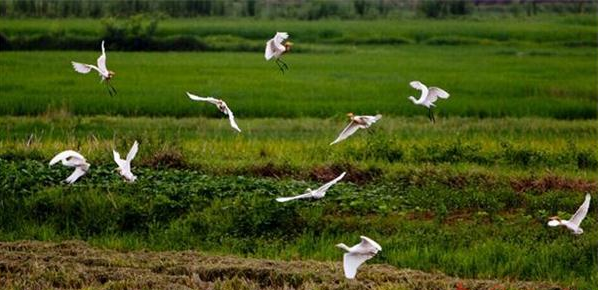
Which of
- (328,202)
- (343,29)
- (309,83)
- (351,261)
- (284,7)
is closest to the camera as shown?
(351,261)

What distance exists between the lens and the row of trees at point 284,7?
29016 millimetres

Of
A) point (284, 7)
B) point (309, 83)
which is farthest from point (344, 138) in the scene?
point (284, 7)

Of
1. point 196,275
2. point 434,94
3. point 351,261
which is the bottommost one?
point 196,275

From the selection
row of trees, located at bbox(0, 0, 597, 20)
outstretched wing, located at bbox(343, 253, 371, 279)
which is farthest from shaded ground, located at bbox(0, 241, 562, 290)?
row of trees, located at bbox(0, 0, 597, 20)

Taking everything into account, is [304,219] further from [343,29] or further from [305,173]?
[343,29]

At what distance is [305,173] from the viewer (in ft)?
31.9

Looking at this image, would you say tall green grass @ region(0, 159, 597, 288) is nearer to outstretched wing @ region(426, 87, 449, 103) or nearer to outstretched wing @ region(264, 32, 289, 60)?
outstretched wing @ region(426, 87, 449, 103)

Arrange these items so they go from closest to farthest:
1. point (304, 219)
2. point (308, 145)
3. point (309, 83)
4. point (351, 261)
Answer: point (351, 261)
point (304, 219)
point (308, 145)
point (309, 83)

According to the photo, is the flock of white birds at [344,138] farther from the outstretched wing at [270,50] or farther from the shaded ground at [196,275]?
the shaded ground at [196,275]

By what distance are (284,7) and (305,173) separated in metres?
24.2

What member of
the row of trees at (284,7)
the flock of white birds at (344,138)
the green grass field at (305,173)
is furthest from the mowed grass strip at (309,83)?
the flock of white birds at (344,138)

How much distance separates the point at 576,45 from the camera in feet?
88.1

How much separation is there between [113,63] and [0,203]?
1231 centimetres

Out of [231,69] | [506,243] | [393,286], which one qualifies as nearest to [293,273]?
[393,286]
